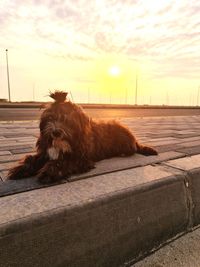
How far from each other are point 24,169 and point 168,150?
261 centimetres

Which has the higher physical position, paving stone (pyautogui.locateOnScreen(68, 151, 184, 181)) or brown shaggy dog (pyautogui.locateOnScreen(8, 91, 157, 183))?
brown shaggy dog (pyautogui.locateOnScreen(8, 91, 157, 183))

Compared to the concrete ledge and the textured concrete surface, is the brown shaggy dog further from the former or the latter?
the textured concrete surface

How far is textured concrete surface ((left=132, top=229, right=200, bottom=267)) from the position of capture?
2.34 metres

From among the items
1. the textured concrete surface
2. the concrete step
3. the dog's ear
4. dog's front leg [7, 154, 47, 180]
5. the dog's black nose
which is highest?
the dog's ear

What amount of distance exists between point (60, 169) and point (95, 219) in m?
0.79

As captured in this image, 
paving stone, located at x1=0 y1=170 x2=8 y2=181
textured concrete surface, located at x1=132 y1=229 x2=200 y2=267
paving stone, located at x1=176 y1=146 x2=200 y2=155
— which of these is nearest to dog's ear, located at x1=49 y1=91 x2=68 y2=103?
paving stone, located at x1=0 y1=170 x2=8 y2=181

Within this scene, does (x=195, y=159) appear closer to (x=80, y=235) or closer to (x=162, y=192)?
(x=162, y=192)

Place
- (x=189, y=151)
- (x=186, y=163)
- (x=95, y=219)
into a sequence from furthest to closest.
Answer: (x=189, y=151)
(x=186, y=163)
(x=95, y=219)

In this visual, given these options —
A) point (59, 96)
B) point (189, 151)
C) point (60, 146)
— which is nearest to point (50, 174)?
point (60, 146)

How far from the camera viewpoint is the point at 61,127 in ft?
9.38

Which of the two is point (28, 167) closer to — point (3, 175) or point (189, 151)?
point (3, 175)

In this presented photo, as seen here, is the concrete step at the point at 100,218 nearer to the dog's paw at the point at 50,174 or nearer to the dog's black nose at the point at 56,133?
the dog's paw at the point at 50,174

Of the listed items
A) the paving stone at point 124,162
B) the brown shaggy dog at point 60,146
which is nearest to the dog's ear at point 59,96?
the brown shaggy dog at point 60,146

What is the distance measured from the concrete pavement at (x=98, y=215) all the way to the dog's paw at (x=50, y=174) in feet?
0.26
